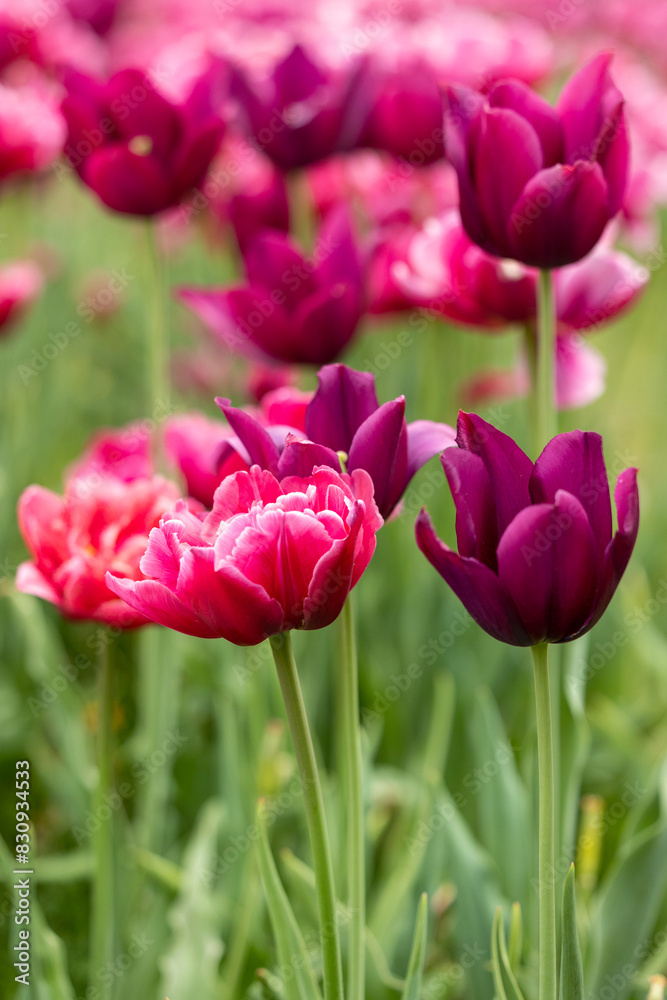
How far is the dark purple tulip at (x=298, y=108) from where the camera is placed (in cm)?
119

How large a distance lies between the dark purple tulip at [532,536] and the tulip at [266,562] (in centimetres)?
4

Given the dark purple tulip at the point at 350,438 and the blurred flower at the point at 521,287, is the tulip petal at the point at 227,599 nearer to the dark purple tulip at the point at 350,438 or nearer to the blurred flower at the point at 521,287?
the dark purple tulip at the point at 350,438

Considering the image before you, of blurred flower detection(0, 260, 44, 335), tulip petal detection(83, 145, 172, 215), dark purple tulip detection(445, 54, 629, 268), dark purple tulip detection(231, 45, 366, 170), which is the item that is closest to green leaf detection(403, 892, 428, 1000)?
dark purple tulip detection(445, 54, 629, 268)

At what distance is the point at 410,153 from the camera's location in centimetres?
134

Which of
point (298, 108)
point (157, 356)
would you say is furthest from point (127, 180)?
point (298, 108)

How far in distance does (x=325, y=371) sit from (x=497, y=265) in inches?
16.6

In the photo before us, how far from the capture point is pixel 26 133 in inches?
56.9

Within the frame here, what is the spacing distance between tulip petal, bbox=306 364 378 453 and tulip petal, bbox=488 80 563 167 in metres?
0.25

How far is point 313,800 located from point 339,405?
9.0 inches

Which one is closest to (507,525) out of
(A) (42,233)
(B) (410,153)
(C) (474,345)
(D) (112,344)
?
(B) (410,153)

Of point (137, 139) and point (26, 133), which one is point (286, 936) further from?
point (26, 133)

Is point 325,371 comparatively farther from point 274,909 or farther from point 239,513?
point 274,909

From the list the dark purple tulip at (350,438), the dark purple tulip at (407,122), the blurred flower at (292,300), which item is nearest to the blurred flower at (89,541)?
the dark purple tulip at (350,438)

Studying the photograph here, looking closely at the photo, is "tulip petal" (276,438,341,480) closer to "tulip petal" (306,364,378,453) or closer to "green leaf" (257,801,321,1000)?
"tulip petal" (306,364,378,453)
